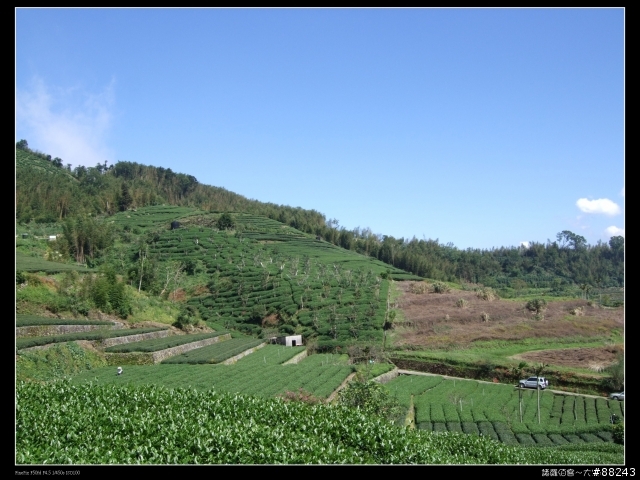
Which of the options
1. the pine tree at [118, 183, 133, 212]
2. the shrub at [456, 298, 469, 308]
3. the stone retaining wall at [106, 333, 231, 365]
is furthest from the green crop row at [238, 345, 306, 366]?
the pine tree at [118, 183, 133, 212]

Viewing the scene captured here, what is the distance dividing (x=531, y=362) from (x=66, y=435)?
24.9 meters

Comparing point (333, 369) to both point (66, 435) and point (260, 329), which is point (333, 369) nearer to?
point (260, 329)

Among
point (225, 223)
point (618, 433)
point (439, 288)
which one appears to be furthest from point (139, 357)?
point (225, 223)

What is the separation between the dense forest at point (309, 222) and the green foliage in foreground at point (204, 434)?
36.1 metres

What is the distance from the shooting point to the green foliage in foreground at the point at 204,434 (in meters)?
6.98

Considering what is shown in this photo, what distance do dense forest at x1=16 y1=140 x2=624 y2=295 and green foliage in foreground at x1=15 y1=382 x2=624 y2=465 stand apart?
36.1 metres

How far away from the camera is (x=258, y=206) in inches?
3120

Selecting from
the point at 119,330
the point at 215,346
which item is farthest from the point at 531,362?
the point at 119,330

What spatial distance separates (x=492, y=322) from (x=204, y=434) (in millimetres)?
30071

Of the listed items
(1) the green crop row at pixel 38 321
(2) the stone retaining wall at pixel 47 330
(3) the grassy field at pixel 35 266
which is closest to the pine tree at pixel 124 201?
(3) the grassy field at pixel 35 266

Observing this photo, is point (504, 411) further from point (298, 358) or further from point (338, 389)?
point (298, 358)

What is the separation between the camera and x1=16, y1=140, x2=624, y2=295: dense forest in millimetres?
52719

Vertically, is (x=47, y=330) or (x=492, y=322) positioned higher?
(x=47, y=330)

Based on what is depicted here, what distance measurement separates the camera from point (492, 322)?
34.8m
